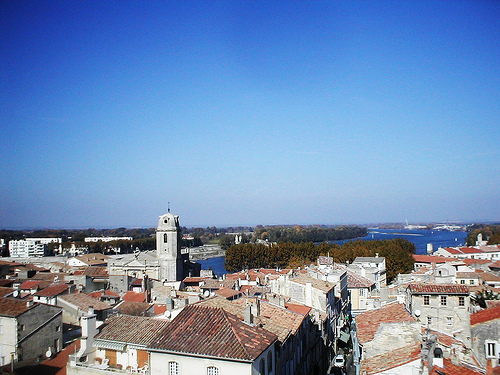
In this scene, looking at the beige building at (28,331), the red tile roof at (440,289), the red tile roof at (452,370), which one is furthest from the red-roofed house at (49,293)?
the red tile roof at (452,370)

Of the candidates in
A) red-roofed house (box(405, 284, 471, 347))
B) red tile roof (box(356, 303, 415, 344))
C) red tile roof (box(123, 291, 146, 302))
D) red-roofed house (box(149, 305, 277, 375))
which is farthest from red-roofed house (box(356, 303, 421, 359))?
red tile roof (box(123, 291, 146, 302))

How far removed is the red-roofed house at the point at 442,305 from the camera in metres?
20.5

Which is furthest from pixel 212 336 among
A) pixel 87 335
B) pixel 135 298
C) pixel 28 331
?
pixel 135 298

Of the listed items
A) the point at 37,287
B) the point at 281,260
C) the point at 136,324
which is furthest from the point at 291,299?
the point at 281,260

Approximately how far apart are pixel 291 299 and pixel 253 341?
15702 millimetres

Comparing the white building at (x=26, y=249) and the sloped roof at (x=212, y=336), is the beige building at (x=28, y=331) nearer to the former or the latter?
the sloped roof at (x=212, y=336)

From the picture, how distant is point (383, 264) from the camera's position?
53.8 metres

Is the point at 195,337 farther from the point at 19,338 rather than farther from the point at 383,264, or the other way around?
the point at 383,264

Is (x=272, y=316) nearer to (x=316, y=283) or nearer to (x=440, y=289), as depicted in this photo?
(x=440, y=289)

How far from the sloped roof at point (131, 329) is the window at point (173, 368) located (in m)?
2.86

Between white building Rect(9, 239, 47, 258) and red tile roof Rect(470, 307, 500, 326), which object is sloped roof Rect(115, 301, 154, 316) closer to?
red tile roof Rect(470, 307, 500, 326)

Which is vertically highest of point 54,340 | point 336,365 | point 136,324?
point 136,324

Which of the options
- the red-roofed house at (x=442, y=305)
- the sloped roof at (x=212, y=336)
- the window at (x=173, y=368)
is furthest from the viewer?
the red-roofed house at (x=442, y=305)

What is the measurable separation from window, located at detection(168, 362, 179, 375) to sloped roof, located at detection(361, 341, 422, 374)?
5497 mm
